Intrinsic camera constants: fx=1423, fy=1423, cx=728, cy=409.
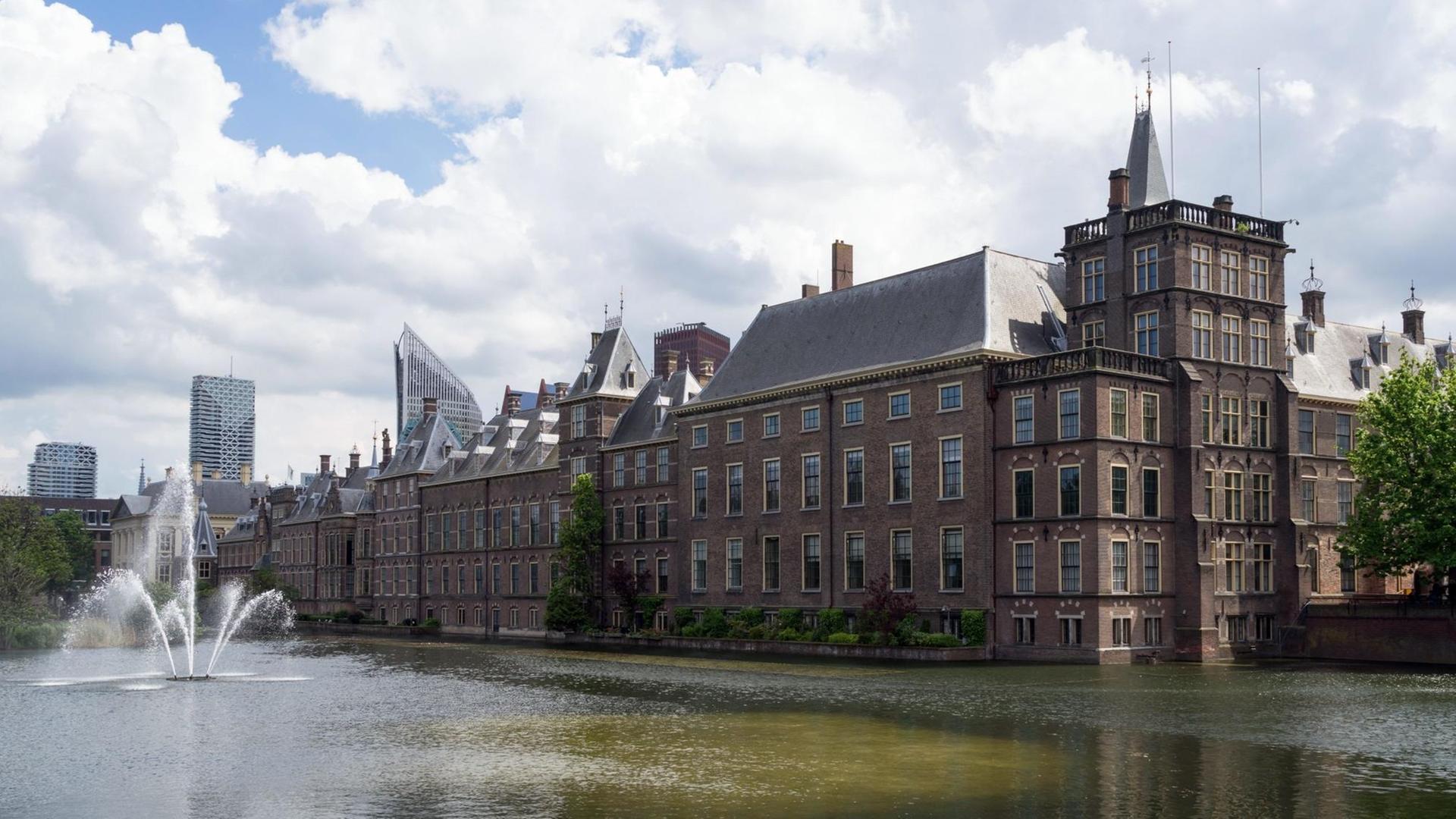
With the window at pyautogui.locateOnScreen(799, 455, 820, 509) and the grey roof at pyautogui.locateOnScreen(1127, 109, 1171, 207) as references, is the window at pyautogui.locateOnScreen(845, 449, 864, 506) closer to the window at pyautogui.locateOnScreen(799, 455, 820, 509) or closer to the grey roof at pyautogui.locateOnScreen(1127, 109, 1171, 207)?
the window at pyautogui.locateOnScreen(799, 455, 820, 509)

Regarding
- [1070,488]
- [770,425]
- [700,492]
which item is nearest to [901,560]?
[1070,488]

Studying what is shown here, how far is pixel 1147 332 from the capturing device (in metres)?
61.7

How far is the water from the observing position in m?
22.6

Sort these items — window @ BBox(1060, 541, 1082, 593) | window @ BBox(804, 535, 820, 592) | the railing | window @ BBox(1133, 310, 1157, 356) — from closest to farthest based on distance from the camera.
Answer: window @ BBox(1060, 541, 1082, 593), the railing, window @ BBox(1133, 310, 1157, 356), window @ BBox(804, 535, 820, 592)

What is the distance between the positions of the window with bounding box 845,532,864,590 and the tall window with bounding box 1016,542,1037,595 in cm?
938

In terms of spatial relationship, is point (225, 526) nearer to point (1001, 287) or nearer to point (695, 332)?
point (695, 332)

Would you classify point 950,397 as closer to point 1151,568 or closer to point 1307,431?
point 1151,568

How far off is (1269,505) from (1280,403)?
4647 mm

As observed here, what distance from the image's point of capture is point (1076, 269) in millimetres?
64312

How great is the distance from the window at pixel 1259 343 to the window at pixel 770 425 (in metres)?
23.4

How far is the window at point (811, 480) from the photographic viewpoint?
70562mm

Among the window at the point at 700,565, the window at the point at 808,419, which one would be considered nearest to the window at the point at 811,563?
the window at the point at 808,419

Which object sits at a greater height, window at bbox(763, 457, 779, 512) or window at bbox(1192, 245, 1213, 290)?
window at bbox(1192, 245, 1213, 290)

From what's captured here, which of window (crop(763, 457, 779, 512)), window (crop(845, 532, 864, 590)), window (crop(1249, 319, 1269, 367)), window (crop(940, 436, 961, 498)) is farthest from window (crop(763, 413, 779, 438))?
window (crop(1249, 319, 1269, 367))
